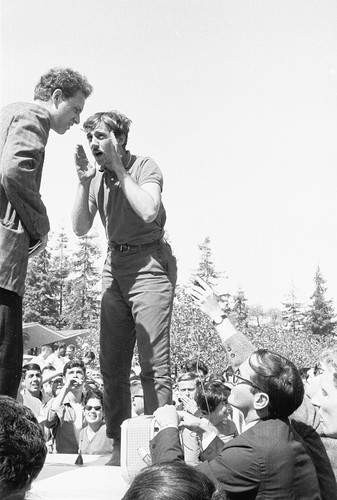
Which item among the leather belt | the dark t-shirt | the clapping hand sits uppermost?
the dark t-shirt

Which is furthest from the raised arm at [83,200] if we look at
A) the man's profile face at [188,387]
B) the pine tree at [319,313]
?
the pine tree at [319,313]

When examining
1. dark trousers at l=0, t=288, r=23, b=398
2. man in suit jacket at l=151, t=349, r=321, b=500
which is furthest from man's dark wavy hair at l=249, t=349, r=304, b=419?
dark trousers at l=0, t=288, r=23, b=398

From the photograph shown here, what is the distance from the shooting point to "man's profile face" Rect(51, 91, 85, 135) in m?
3.10

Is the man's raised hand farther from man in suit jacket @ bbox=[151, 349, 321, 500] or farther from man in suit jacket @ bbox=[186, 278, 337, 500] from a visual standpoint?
man in suit jacket @ bbox=[151, 349, 321, 500]

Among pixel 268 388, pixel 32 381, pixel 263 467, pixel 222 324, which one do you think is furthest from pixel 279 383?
pixel 32 381

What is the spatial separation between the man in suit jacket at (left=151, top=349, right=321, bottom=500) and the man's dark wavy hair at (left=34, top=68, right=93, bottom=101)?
1.65 meters

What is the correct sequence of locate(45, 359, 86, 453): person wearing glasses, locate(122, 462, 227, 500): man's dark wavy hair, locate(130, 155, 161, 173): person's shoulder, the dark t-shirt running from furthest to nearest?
locate(45, 359, 86, 453): person wearing glasses, locate(130, 155, 161, 173): person's shoulder, the dark t-shirt, locate(122, 462, 227, 500): man's dark wavy hair

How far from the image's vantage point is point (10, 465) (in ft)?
4.39

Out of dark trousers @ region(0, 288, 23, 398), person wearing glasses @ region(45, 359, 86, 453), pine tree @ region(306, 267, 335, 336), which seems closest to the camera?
dark trousers @ region(0, 288, 23, 398)

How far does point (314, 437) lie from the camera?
262 cm

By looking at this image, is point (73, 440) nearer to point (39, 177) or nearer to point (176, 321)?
point (39, 177)

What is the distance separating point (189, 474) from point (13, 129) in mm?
2012

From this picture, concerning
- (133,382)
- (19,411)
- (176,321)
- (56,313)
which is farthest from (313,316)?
(19,411)

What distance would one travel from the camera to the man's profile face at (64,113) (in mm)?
3095
